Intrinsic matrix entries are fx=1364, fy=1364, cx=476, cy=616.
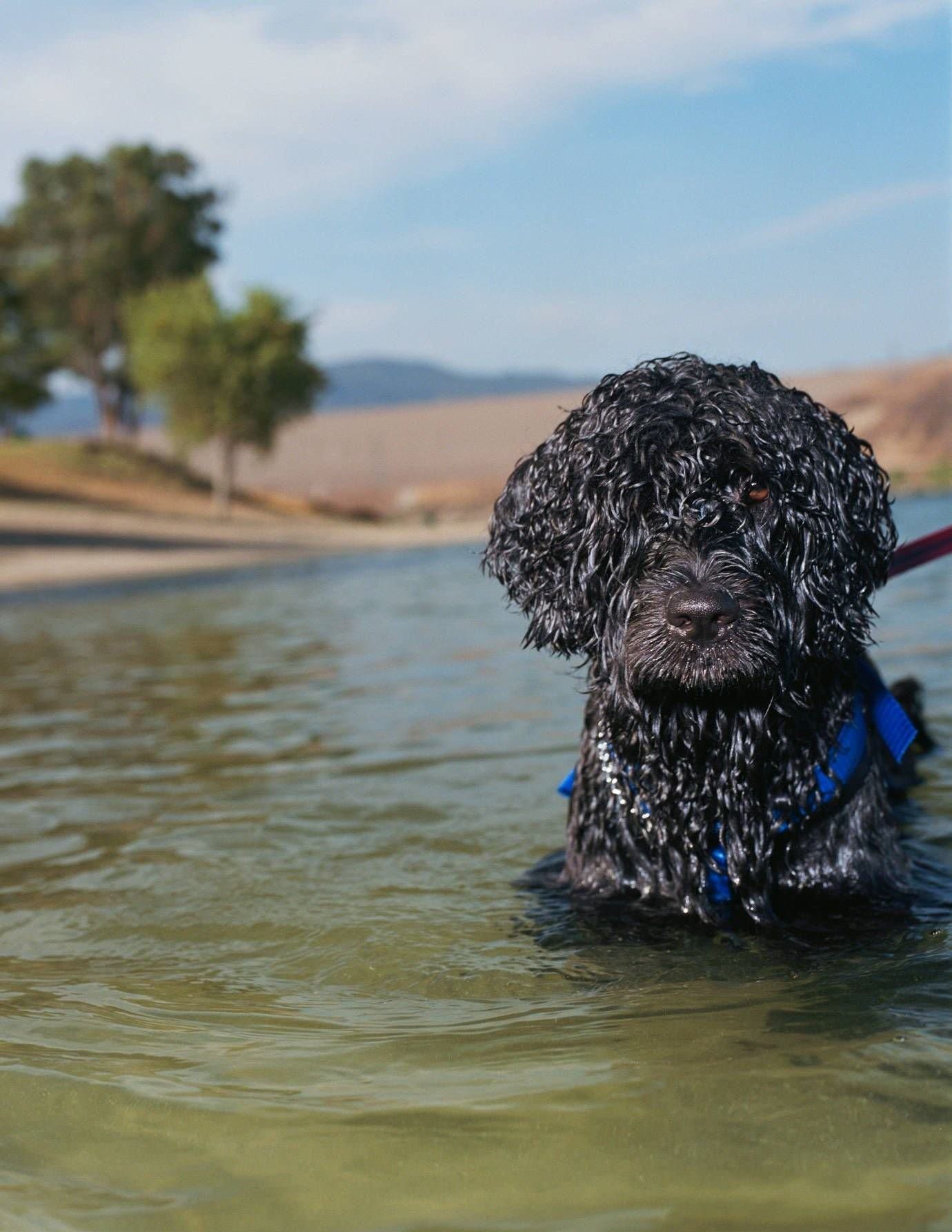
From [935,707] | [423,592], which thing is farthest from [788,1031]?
[423,592]

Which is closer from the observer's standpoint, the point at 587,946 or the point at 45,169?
the point at 587,946

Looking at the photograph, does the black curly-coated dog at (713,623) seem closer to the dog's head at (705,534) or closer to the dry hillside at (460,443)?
the dog's head at (705,534)

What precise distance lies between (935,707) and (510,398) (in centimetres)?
14889

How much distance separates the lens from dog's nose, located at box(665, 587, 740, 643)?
3500 mm

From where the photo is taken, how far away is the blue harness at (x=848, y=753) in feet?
13.5

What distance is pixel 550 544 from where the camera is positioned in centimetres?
408

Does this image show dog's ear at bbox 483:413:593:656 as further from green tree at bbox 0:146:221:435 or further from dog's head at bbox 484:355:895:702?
green tree at bbox 0:146:221:435

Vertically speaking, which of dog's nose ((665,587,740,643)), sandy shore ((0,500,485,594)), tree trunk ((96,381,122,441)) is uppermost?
tree trunk ((96,381,122,441))

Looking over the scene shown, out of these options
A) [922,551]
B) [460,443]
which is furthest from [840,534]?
[460,443]

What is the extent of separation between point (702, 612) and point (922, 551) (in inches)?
77.6

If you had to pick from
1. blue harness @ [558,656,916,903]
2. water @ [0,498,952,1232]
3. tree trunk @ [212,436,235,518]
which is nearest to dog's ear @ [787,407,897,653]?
blue harness @ [558,656,916,903]

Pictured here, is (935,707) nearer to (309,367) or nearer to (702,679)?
(702,679)

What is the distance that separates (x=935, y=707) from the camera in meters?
8.26

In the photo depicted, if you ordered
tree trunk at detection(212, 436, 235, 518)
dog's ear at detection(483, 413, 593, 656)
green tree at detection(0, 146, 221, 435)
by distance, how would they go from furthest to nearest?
green tree at detection(0, 146, 221, 435) → tree trunk at detection(212, 436, 235, 518) → dog's ear at detection(483, 413, 593, 656)
